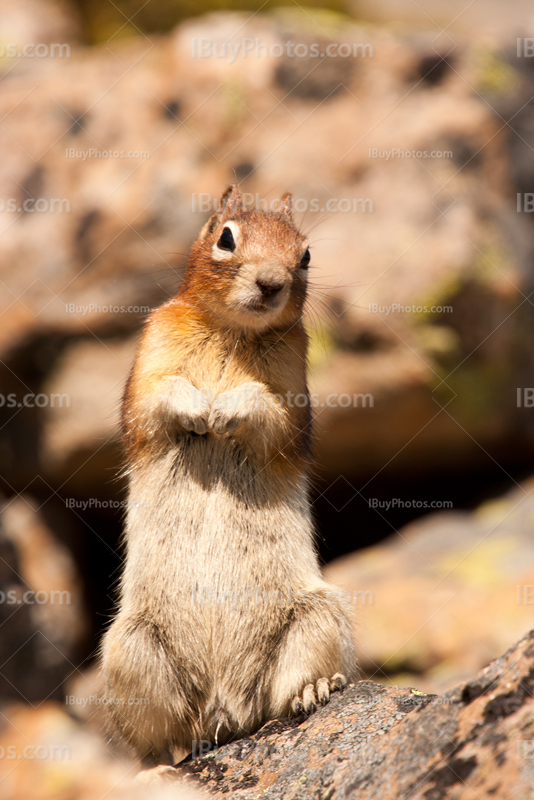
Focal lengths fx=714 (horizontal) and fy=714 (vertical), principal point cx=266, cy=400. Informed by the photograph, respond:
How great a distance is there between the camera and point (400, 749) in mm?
3611

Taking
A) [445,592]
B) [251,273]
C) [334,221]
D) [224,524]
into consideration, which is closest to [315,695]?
[224,524]

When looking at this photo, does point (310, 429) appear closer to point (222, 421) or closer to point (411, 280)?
point (222, 421)

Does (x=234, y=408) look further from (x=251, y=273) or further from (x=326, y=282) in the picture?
(x=326, y=282)

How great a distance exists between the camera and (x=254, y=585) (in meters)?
5.29

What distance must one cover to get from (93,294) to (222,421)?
311 inches

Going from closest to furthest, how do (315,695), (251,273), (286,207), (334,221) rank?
(315,695)
(251,273)
(286,207)
(334,221)

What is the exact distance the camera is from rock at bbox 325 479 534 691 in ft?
33.9

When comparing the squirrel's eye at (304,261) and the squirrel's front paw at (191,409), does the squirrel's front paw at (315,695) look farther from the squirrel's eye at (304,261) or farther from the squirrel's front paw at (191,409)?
the squirrel's eye at (304,261)

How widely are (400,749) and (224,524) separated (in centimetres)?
218

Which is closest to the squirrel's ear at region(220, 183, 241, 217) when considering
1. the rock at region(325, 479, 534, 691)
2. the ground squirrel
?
the ground squirrel

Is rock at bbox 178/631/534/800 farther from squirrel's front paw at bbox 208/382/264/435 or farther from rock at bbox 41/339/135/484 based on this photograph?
rock at bbox 41/339/135/484

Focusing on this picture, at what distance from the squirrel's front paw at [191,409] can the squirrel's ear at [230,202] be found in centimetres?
187

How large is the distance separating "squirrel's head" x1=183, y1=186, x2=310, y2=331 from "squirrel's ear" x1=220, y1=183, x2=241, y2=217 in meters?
0.12

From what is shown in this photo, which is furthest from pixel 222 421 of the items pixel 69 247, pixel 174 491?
pixel 69 247
